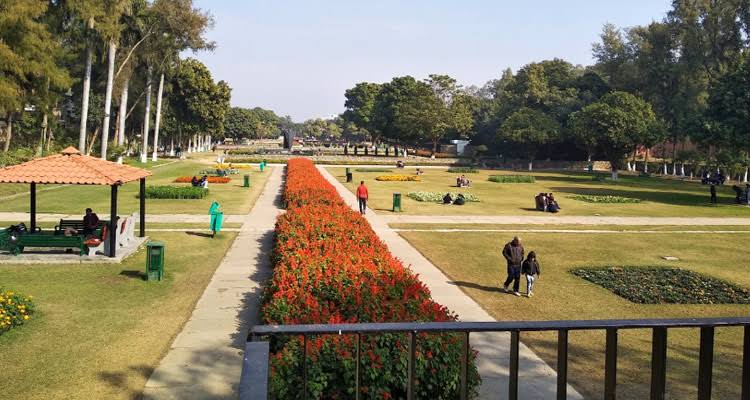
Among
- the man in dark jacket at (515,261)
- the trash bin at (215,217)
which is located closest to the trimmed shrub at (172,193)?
the trash bin at (215,217)

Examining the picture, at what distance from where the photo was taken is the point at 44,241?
15.7 meters

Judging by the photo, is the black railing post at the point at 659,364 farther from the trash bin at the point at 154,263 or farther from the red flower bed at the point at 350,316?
the trash bin at the point at 154,263

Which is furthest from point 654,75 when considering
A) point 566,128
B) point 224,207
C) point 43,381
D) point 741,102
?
point 43,381

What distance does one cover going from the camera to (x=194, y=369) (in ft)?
28.5

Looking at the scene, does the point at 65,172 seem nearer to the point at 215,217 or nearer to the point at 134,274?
the point at 134,274

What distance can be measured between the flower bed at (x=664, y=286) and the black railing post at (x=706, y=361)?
36.2 feet

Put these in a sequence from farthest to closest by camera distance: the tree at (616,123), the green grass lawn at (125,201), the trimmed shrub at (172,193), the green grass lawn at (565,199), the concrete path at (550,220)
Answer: the tree at (616,123), the trimmed shrub at (172,193), the green grass lawn at (565,199), the green grass lawn at (125,201), the concrete path at (550,220)

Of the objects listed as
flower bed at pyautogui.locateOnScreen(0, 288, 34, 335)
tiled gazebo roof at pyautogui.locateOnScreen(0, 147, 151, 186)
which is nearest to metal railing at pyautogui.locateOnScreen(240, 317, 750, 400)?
flower bed at pyautogui.locateOnScreen(0, 288, 34, 335)

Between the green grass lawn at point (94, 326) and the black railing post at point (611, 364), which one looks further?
the green grass lawn at point (94, 326)

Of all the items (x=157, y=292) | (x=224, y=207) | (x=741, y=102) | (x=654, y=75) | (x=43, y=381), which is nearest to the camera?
(x=43, y=381)

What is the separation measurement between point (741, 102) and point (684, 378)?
34.1m

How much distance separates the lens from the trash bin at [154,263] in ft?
45.6

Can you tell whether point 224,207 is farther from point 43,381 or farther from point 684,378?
point 684,378

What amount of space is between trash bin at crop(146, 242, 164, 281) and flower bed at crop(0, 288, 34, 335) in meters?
3.18
